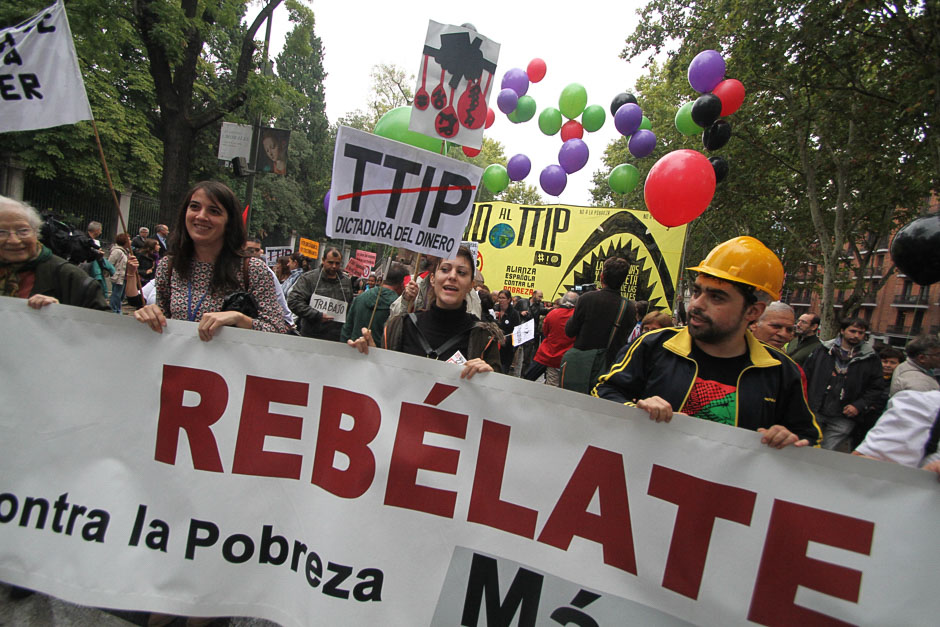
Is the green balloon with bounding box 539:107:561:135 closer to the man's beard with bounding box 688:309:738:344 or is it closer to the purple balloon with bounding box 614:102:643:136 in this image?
the purple balloon with bounding box 614:102:643:136

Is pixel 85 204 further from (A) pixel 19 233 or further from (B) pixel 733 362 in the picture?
(B) pixel 733 362

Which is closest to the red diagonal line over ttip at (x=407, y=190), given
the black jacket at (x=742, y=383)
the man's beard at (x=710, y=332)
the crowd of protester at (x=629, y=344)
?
the crowd of protester at (x=629, y=344)

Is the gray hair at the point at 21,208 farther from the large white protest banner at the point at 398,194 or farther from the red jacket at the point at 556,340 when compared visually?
the red jacket at the point at 556,340

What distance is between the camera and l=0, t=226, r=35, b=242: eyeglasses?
7.88 ft

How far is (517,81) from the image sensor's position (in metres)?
10.3

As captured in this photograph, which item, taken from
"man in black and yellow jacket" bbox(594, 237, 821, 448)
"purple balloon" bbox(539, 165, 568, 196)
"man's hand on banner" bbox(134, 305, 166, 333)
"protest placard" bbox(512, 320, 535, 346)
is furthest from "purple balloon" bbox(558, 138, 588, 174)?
"man's hand on banner" bbox(134, 305, 166, 333)

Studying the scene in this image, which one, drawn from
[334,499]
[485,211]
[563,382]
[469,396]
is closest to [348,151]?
[469,396]

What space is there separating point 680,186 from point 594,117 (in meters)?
3.68

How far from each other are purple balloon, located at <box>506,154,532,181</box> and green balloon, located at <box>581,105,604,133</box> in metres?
1.33

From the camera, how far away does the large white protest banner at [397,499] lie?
1759mm

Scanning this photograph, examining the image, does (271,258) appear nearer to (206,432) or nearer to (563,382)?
(563,382)

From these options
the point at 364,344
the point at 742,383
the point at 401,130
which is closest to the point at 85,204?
the point at 401,130

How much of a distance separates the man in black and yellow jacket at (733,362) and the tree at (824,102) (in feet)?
21.8

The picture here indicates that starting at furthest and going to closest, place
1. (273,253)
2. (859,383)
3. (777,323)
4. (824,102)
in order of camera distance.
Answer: (273,253) < (824,102) < (859,383) < (777,323)
